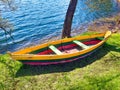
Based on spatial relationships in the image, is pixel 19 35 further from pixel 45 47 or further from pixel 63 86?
pixel 63 86

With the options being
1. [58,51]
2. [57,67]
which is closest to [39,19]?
[58,51]

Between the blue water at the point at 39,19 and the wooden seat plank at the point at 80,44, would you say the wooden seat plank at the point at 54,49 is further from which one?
the blue water at the point at 39,19

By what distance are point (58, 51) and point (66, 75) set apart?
81.3 inches

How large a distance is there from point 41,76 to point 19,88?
4.77 feet

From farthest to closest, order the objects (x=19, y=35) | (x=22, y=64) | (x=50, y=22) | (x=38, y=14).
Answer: (x=38, y=14)
(x=50, y=22)
(x=19, y=35)
(x=22, y=64)

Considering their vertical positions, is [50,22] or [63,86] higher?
[63,86]

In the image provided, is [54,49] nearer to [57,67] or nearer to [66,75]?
[57,67]

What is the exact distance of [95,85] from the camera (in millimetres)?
12648

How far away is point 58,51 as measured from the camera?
598 inches

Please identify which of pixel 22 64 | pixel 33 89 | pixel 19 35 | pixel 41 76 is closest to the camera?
pixel 33 89

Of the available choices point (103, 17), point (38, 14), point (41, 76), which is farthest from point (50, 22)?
point (41, 76)

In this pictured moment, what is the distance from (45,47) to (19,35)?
12103 mm

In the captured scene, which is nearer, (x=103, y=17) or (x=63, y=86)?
(x=63, y=86)

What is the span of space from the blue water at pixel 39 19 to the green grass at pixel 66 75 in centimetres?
901
